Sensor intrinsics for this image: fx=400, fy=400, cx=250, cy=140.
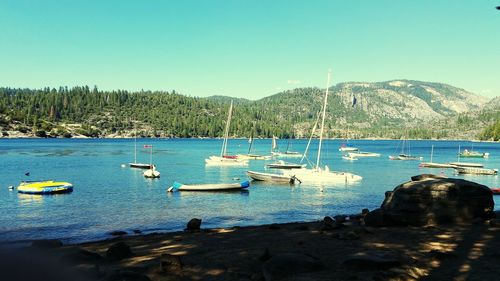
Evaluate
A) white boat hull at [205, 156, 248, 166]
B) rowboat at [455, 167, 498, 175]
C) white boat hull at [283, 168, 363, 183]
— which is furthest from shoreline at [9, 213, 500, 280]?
white boat hull at [205, 156, 248, 166]

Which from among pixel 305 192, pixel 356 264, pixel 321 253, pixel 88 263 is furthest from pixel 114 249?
pixel 305 192

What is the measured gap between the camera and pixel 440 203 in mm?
20531

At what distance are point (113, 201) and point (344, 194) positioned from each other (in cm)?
2966

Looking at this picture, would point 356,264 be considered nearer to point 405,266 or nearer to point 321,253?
point 405,266

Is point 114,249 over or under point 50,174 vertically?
over

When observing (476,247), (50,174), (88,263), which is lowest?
(50,174)

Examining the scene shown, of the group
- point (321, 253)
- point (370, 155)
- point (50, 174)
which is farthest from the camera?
point (370, 155)

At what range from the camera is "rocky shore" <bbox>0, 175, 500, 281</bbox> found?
11.3 metres

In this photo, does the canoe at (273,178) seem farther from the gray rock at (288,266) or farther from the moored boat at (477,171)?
the gray rock at (288,266)

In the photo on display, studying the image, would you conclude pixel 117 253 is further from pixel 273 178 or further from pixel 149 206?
pixel 273 178

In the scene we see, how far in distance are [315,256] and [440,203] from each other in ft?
32.7

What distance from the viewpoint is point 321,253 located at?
592 inches

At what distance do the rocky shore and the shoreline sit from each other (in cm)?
3

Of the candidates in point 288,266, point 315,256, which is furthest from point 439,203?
point 288,266
